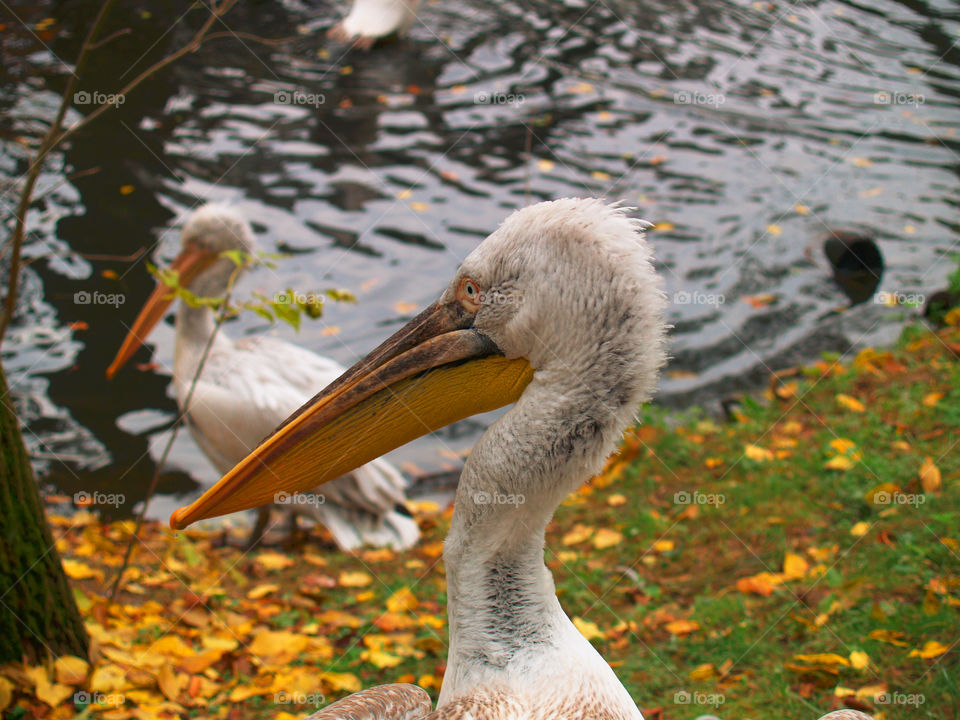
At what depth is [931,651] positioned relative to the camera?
3369mm

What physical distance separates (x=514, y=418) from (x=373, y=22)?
10.4 m

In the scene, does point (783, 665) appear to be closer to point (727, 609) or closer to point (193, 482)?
point (727, 609)

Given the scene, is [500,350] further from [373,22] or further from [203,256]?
[373,22]

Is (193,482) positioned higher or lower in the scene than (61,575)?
lower

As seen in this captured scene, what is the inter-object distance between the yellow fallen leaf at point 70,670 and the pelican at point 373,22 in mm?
9752

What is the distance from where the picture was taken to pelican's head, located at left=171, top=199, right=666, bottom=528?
2.21 meters

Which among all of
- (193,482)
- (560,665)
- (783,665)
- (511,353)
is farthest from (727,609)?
(193,482)

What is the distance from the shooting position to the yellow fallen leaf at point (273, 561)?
5.08 meters

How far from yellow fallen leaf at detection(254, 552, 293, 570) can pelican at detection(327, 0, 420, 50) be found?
8167mm

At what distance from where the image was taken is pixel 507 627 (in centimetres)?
233

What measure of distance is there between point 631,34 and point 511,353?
1073 centimetres

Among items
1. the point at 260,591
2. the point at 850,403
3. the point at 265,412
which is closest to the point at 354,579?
the point at 260,591

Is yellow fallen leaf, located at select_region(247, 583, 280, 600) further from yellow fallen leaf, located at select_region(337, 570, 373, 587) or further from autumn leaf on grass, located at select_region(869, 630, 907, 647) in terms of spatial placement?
autumn leaf on grass, located at select_region(869, 630, 907, 647)

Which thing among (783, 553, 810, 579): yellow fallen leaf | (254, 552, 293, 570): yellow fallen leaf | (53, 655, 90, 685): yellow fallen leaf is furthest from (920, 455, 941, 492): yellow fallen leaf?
(53, 655, 90, 685): yellow fallen leaf
